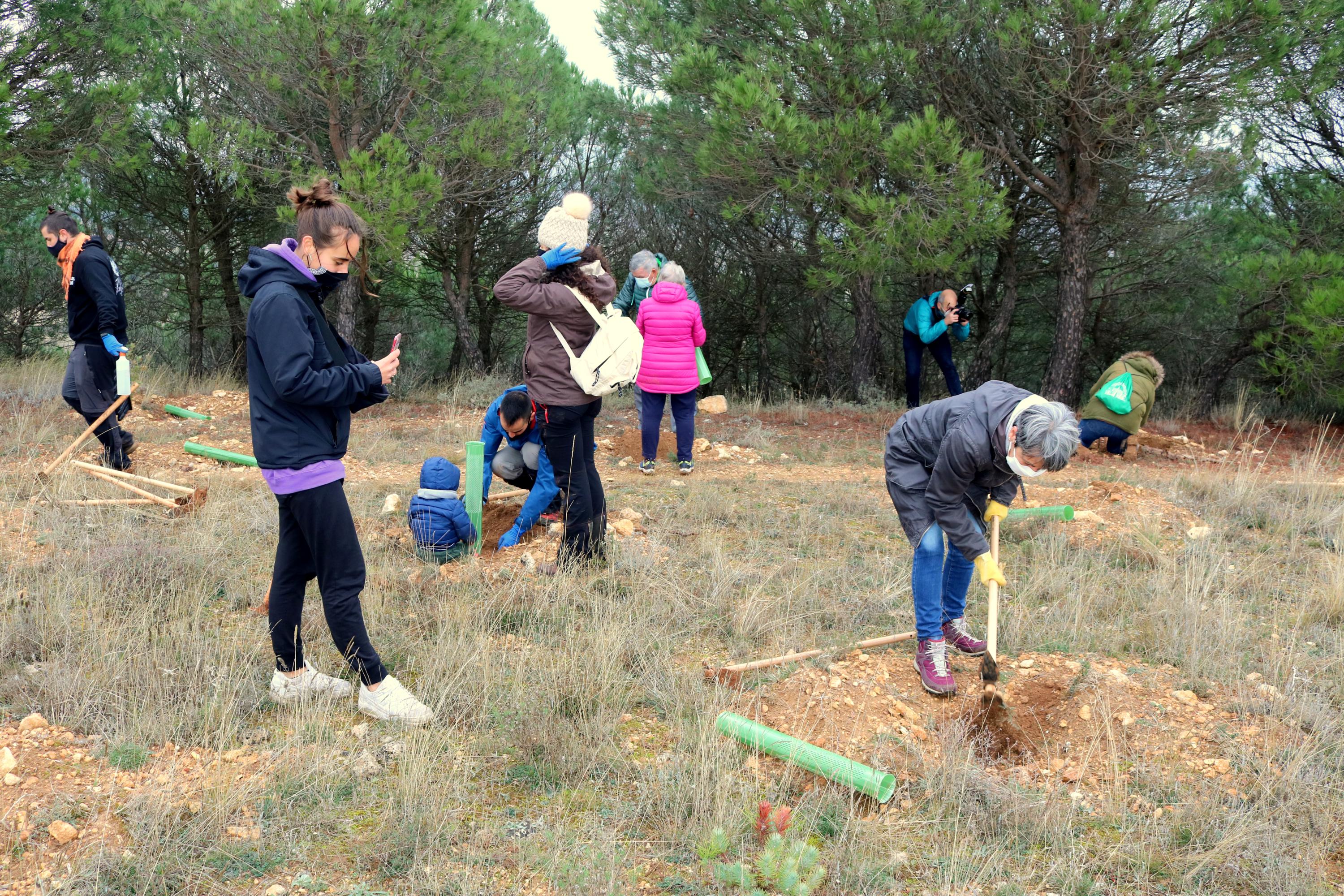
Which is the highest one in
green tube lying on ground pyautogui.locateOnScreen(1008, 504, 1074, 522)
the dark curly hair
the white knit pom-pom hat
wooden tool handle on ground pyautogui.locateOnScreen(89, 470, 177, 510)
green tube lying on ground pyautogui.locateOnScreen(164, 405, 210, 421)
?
the white knit pom-pom hat

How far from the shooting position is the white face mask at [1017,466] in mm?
3008

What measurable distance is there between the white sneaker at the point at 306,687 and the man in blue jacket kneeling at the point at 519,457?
66.4 inches

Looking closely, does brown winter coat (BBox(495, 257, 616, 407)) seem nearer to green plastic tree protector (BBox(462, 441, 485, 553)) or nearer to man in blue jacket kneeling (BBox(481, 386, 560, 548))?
man in blue jacket kneeling (BBox(481, 386, 560, 548))

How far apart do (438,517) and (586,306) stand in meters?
1.27

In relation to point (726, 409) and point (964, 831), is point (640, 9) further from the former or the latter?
point (964, 831)

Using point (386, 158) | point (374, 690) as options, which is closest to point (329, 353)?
point (374, 690)

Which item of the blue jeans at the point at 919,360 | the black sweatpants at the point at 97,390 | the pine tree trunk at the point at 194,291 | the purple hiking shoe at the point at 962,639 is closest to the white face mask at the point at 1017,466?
the purple hiking shoe at the point at 962,639

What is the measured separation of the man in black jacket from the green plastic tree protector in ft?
8.95

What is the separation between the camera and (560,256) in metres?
4.17

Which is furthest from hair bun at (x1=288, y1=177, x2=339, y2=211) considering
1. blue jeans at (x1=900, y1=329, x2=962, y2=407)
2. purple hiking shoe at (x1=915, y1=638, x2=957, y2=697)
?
blue jeans at (x1=900, y1=329, x2=962, y2=407)

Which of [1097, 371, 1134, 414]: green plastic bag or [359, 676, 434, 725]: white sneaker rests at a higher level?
[1097, 371, 1134, 414]: green plastic bag

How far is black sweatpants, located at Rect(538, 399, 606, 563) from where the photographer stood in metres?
4.23

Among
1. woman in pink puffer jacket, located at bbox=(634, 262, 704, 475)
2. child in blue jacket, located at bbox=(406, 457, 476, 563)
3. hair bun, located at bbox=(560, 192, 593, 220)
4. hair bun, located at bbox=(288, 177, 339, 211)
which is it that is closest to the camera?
hair bun, located at bbox=(288, 177, 339, 211)

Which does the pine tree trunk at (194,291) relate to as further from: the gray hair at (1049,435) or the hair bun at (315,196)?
the gray hair at (1049,435)
